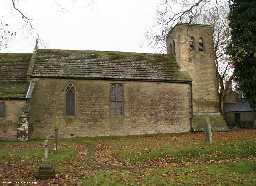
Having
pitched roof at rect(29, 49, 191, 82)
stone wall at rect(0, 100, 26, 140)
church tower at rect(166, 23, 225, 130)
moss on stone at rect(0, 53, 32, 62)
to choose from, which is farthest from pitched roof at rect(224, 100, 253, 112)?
stone wall at rect(0, 100, 26, 140)

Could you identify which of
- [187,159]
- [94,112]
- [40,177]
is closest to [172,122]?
[94,112]

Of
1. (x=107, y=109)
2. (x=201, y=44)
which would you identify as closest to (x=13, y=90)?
(x=107, y=109)

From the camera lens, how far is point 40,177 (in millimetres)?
13625

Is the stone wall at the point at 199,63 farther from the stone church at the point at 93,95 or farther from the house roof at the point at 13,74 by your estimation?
the house roof at the point at 13,74

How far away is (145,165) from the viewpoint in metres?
17.0

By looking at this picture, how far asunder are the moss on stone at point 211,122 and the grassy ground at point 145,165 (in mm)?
13665

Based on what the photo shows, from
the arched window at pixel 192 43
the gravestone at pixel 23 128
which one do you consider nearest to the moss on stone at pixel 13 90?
the gravestone at pixel 23 128

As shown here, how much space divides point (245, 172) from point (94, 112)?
1954cm

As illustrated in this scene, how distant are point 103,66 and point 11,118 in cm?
938

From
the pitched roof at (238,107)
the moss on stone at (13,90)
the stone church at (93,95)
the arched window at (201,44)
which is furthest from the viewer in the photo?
the pitched roof at (238,107)

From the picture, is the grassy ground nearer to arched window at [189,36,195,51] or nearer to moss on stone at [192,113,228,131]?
moss on stone at [192,113,228,131]

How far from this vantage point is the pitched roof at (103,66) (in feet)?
107

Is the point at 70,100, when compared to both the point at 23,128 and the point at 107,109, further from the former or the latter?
the point at 23,128

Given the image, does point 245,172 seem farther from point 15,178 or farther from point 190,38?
point 190,38
